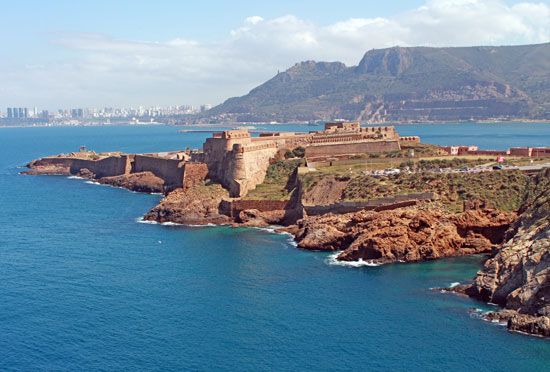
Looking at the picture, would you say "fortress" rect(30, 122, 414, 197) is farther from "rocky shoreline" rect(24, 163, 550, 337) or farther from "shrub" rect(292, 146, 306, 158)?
"rocky shoreline" rect(24, 163, 550, 337)

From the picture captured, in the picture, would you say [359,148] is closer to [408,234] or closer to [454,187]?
[454,187]

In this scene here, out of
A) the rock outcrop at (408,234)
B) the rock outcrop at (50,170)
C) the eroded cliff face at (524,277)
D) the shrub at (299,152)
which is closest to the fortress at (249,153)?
the shrub at (299,152)

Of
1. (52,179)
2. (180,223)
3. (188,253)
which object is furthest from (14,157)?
(188,253)

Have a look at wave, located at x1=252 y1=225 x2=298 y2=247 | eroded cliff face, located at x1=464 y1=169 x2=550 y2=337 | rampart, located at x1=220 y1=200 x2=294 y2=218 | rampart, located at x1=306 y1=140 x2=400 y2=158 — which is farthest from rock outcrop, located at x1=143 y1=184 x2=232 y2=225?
eroded cliff face, located at x1=464 y1=169 x2=550 y2=337

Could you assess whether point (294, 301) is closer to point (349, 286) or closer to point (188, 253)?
point (349, 286)

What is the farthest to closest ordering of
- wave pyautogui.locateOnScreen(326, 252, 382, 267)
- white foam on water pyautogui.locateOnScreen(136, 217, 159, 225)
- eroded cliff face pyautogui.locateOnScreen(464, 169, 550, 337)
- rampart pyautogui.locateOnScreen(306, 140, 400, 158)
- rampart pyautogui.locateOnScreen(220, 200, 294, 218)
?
rampart pyautogui.locateOnScreen(306, 140, 400, 158), white foam on water pyautogui.locateOnScreen(136, 217, 159, 225), rampart pyautogui.locateOnScreen(220, 200, 294, 218), wave pyautogui.locateOnScreen(326, 252, 382, 267), eroded cliff face pyautogui.locateOnScreen(464, 169, 550, 337)

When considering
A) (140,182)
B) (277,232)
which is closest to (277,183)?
(277,232)

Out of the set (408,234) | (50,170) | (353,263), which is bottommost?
(353,263)
